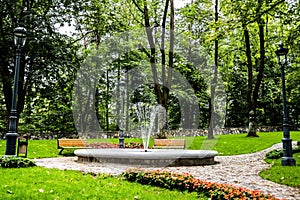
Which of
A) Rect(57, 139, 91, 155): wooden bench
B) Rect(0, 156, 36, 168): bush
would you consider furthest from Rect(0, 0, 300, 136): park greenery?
Rect(0, 156, 36, 168): bush

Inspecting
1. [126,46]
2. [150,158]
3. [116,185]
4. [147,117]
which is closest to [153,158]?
[150,158]

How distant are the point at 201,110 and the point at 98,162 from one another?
20.5m

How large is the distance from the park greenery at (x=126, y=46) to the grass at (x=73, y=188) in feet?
20.9

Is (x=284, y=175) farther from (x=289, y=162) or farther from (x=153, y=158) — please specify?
(x=153, y=158)

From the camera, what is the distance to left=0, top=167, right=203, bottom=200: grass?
5223mm

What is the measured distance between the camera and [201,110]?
29.6 m

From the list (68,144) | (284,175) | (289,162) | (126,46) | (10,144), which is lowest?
(284,175)

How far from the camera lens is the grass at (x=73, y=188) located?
17.1ft

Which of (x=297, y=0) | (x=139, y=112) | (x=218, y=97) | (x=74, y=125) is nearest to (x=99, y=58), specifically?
(x=139, y=112)

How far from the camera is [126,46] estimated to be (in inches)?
817

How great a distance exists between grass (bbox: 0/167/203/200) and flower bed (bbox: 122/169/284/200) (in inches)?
9.8

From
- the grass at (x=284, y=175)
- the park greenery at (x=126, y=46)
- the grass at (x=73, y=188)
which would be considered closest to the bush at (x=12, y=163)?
the grass at (x=73, y=188)

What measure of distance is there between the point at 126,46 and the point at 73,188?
627 inches

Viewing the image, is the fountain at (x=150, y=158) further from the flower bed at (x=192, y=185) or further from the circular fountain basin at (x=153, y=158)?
the flower bed at (x=192, y=185)
